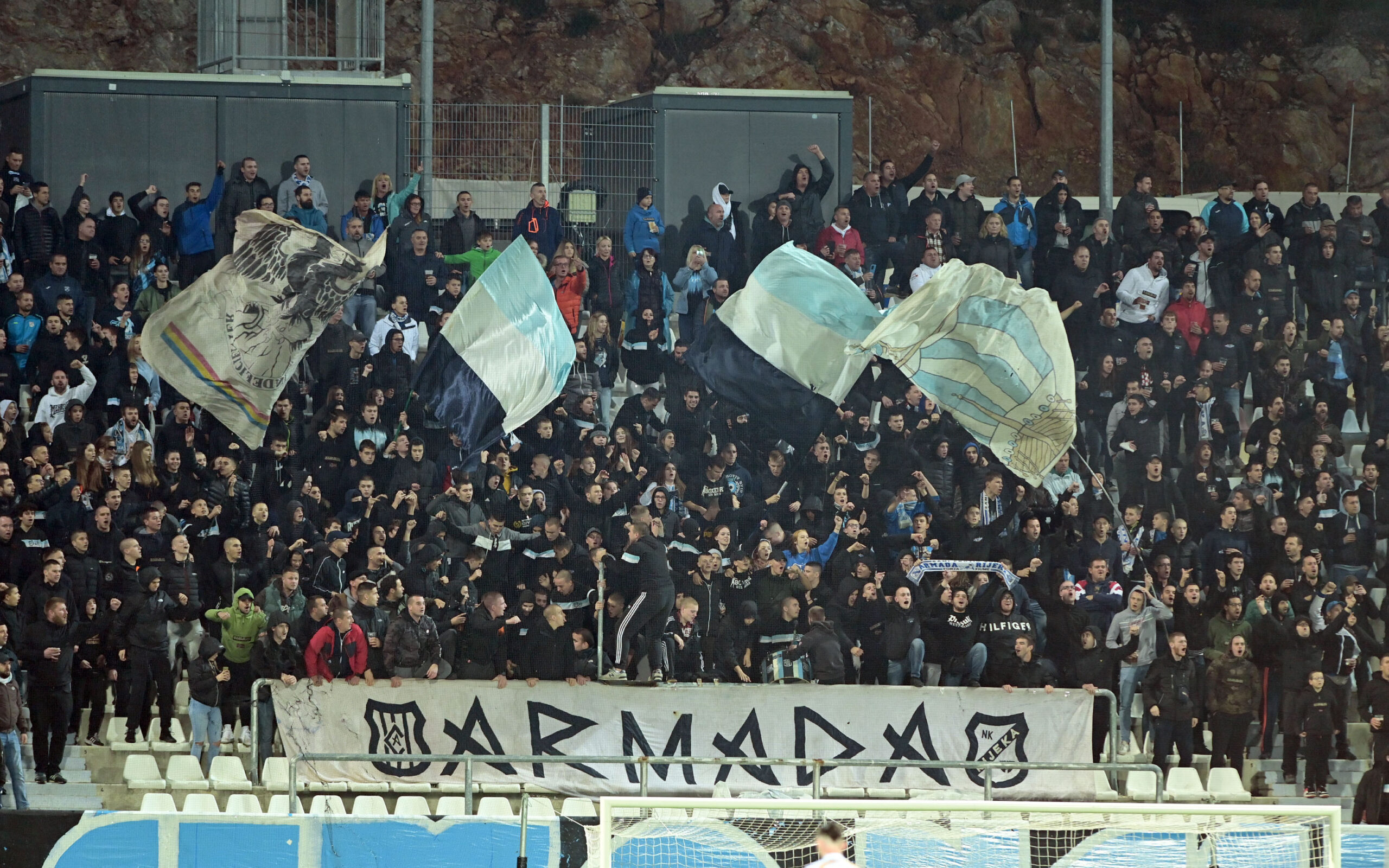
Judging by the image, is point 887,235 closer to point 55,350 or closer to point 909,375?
point 909,375

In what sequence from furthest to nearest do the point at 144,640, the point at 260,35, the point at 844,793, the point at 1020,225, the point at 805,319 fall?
the point at 260,35 < the point at 1020,225 < the point at 805,319 < the point at 844,793 < the point at 144,640

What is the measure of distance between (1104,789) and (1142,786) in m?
0.32

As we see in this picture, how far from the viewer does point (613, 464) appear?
1878cm

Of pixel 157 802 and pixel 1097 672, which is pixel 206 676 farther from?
pixel 1097 672

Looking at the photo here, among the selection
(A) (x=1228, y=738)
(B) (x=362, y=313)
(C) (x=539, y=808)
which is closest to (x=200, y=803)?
(C) (x=539, y=808)

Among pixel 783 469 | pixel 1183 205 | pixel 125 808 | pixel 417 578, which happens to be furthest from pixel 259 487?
pixel 1183 205

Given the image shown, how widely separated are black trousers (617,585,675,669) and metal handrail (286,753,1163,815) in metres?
1.05

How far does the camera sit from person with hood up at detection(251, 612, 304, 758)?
16344 mm

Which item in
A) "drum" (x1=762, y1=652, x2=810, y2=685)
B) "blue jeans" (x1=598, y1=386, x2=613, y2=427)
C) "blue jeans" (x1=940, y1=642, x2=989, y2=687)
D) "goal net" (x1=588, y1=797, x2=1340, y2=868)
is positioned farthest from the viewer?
"blue jeans" (x1=598, y1=386, x2=613, y2=427)

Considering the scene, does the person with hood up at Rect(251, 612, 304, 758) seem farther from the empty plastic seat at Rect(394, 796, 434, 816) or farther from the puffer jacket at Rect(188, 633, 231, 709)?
the empty plastic seat at Rect(394, 796, 434, 816)

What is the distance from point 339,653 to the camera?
16391mm

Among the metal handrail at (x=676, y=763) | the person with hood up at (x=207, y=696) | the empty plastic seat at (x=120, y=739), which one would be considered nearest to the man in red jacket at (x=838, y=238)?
the metal handrail at (x=676, y=763)

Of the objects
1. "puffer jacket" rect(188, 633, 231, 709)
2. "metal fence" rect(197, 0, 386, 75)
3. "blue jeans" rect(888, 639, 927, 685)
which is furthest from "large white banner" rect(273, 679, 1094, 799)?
"metal fence" rect(197, 0, 386, 75)

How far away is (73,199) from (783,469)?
→ 8.20 meters
